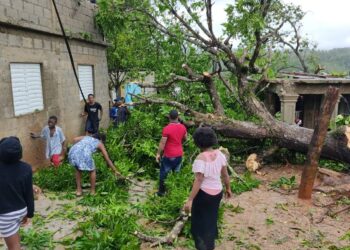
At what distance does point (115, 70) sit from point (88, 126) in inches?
405

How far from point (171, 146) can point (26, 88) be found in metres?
3.62

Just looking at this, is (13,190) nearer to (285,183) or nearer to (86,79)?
(285,183)

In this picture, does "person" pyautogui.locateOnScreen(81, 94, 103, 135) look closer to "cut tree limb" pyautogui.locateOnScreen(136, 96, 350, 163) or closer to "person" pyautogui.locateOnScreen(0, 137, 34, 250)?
"cut tree limb" pyautogui.locateOnScreen(136, 96, 350, 163)

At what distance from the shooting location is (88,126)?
10664 millimetres

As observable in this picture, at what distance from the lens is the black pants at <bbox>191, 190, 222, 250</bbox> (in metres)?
4.05

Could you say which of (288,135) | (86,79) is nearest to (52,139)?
(86,79)

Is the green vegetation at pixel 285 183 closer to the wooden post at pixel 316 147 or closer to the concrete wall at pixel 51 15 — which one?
the wooden post at pixel 316 147

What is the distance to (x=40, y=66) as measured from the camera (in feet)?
27.7

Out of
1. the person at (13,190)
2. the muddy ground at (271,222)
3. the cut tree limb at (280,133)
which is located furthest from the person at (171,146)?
the person at (13,190)

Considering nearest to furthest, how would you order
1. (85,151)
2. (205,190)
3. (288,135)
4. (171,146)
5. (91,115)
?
1. (205,190)
2. (85,151)
3. (171,146)
4. (288,135)
5. (91,115)

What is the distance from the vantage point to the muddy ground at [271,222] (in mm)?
5121

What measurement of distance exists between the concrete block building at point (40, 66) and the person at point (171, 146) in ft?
10.1

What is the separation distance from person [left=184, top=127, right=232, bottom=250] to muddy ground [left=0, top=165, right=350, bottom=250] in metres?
0.97

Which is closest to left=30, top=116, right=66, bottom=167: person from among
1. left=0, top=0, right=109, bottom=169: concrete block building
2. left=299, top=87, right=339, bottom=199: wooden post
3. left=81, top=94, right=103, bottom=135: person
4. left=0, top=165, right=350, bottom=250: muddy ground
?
left=0, top=0, right=109, bottom=169: concrete block building
